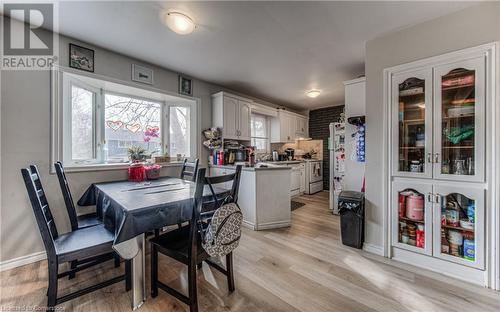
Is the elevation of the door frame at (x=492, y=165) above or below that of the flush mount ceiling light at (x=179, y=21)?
below

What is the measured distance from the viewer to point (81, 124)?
8.50 ft

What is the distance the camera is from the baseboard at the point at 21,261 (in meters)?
1.99

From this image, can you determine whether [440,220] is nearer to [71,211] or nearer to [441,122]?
[441,122]

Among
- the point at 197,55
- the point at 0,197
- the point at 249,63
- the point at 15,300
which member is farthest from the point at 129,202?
the point at 249,63

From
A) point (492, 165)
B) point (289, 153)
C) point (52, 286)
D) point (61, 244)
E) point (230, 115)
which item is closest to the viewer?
point (52, 286)

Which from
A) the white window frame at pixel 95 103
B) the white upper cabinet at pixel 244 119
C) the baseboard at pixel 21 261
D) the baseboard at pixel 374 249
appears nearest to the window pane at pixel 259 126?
the white upper cabinet at pixel 244 119

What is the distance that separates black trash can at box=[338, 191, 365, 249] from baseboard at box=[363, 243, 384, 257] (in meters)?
0.06

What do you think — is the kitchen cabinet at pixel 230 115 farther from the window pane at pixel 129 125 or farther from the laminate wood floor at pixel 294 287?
the laminate wood floor at pixel 294 287

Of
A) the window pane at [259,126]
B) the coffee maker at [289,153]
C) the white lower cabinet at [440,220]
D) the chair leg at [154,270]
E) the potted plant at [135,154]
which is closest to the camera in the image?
the chair leg at [154,270]

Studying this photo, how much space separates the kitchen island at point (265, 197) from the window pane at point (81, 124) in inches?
78.6

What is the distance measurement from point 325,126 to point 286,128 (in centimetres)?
134

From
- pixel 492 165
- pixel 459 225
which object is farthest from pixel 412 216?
pixel 492 165

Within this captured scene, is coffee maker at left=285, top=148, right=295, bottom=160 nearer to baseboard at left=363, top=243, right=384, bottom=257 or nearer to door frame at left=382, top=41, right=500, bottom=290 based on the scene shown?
baseboard at left=363, top=243, right=384, bottom=257

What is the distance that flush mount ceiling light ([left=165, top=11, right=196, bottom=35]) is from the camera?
1.91m
